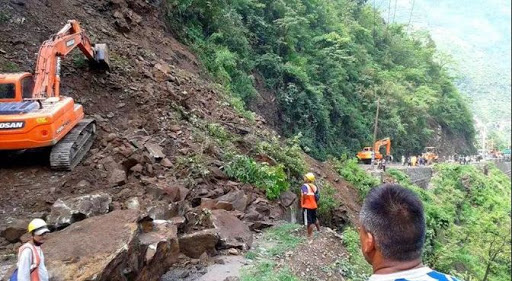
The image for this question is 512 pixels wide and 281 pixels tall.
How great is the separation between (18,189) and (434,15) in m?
180

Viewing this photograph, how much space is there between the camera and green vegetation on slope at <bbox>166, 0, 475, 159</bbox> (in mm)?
21547

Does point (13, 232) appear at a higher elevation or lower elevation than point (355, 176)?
higher

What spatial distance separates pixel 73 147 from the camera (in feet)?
31.4

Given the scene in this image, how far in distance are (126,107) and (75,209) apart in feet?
19.3

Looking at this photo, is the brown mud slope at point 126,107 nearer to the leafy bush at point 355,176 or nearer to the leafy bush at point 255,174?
the leafy bush at point 255,174

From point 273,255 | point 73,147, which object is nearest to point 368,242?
point 273,255

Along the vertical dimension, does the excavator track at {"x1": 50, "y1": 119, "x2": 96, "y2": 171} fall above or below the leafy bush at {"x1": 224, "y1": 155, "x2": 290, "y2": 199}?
above

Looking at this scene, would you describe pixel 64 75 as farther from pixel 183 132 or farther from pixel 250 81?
pixel 250 81

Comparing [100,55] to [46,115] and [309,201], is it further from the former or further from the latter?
[309,201]

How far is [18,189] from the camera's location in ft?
29.0

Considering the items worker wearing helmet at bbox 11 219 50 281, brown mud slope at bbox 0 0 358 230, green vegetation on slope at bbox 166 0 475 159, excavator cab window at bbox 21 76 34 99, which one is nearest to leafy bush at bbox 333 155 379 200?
green vegetation on slope at bbox 166 0 475 159

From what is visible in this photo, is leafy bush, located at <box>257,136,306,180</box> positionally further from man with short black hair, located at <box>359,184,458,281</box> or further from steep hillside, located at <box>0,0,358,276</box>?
man with short black hair, located at <box>359,184,458,281</box>

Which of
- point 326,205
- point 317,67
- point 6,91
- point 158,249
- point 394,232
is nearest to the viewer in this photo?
point 394,232

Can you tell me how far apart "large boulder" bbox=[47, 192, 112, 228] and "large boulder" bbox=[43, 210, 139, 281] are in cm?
58
